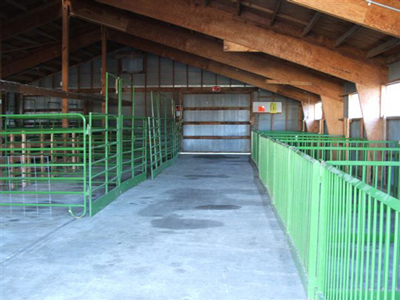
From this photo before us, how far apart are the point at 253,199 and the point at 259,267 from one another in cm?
419

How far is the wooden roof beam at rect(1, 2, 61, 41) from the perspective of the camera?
49.9ft

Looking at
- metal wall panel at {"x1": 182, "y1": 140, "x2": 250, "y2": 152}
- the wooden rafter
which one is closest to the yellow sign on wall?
metal wall panel at {"x1": 182, "y1": 140, "x2": 250, "y2": 152}

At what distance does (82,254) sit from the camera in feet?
16.9

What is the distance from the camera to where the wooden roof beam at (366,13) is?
635 cm

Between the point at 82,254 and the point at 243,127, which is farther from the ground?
the point at 243,127

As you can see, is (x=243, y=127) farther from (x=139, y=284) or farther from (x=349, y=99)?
(x=139, y=284)

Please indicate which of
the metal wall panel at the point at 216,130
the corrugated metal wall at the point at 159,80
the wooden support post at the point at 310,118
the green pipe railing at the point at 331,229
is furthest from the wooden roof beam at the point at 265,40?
the metal wall panel at the point at 216,130

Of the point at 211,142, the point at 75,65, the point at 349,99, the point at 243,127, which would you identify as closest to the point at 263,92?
the point at 243,127

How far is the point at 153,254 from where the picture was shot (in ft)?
16.9

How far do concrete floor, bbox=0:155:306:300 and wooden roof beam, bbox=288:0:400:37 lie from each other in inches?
134

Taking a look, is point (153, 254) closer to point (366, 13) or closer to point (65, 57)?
point (366, 13)

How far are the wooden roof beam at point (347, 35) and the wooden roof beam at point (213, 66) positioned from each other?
852 cm

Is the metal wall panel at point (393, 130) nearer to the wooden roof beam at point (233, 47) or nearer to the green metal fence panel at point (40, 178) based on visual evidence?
the wooden roof beam at point (233, 47)

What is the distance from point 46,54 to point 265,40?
42.2 feet
